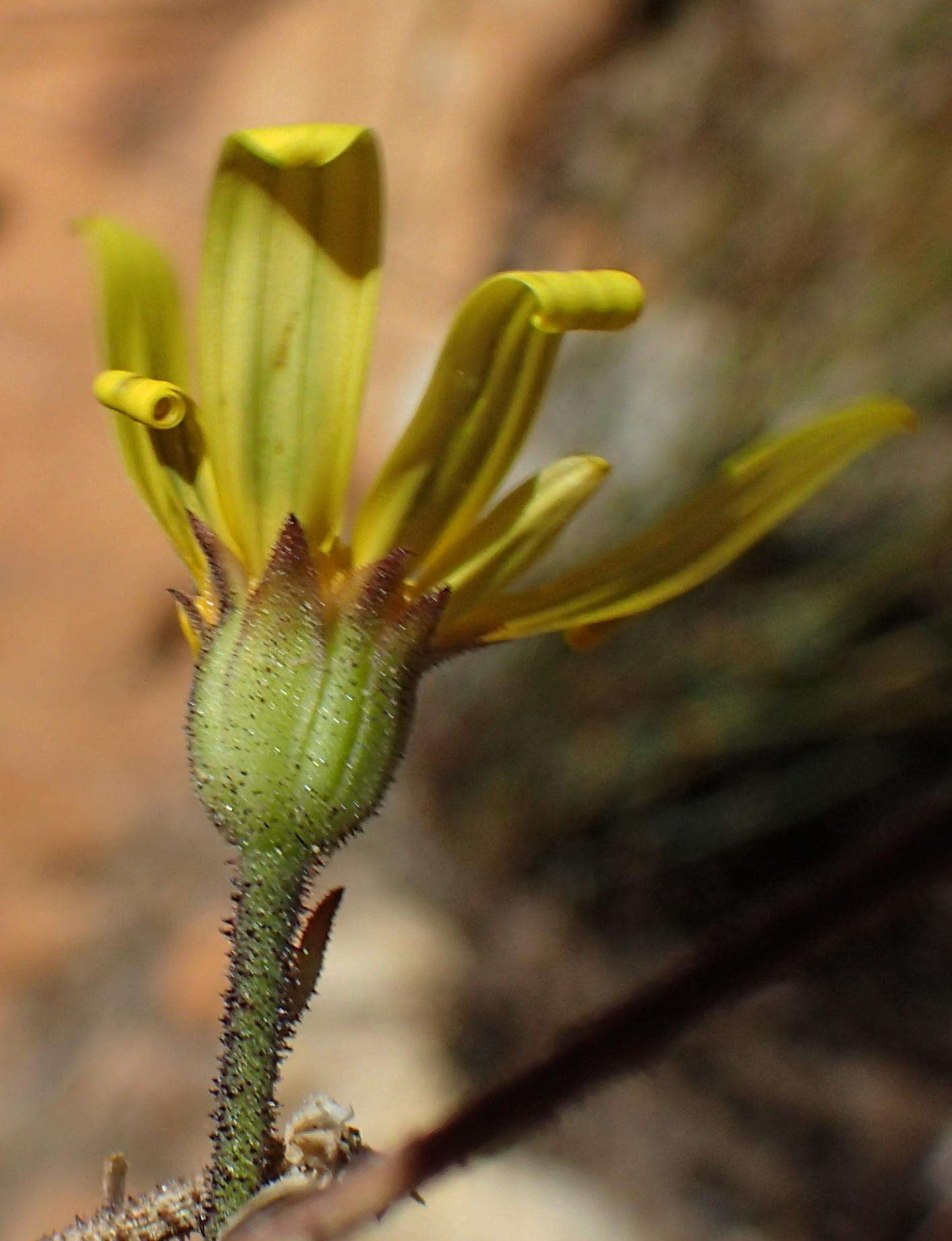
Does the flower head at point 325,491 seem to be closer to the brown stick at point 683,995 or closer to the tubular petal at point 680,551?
the tubular petal at point 680,551

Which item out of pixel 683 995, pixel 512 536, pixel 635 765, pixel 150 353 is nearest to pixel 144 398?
pixel 150 353

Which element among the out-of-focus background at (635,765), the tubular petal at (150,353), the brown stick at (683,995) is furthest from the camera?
the out-of-focus background at (635,765)

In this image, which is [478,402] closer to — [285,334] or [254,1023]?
[285,334]

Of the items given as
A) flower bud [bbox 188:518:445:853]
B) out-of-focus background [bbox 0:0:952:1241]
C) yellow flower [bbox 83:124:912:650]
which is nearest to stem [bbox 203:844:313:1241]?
flower bud [bbox 188:518:445:853]

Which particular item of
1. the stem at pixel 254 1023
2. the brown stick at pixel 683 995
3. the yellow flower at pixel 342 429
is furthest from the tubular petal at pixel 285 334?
the brown stick at pixel 683 995

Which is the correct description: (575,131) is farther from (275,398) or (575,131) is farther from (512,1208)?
(275,398)

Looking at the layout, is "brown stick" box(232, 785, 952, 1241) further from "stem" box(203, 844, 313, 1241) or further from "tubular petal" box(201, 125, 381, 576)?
"tubular petal" box(201, 125, 381, 576)
